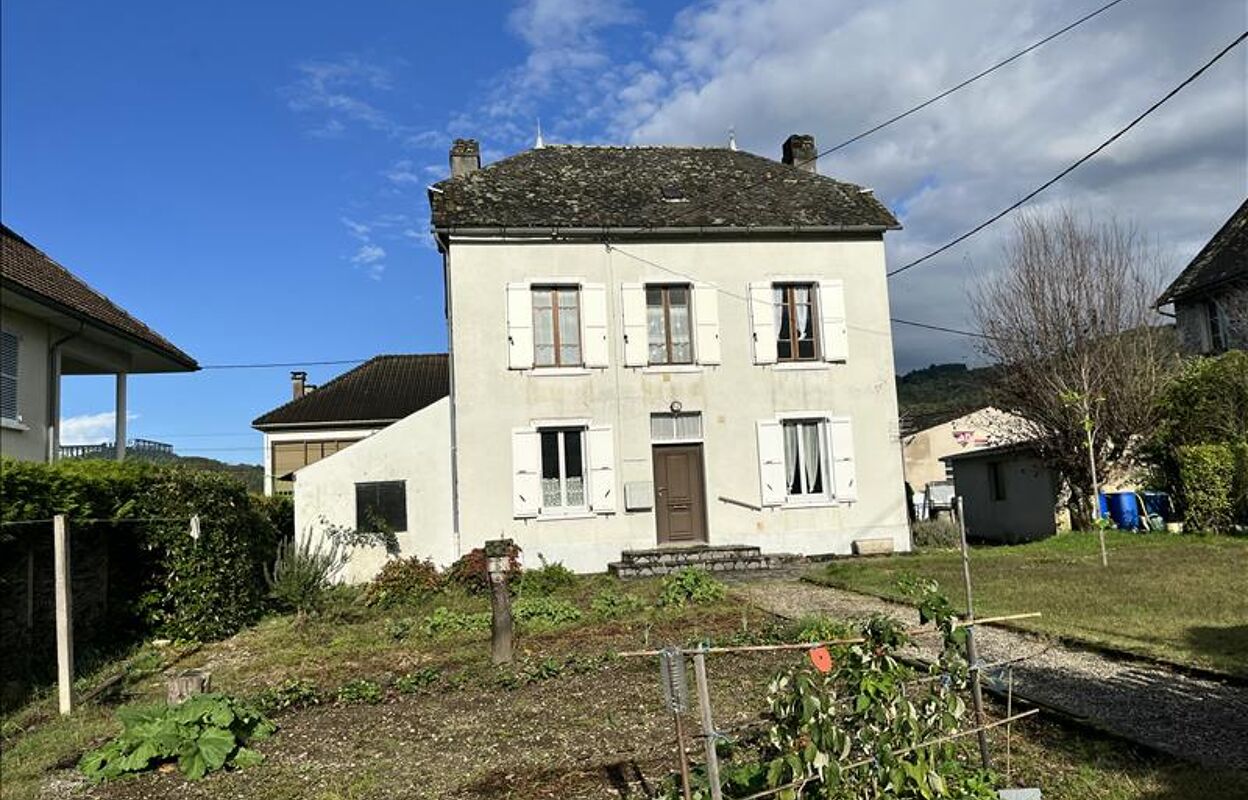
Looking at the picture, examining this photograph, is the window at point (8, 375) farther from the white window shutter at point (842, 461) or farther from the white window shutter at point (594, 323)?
the white window shutter at point (842, 461)

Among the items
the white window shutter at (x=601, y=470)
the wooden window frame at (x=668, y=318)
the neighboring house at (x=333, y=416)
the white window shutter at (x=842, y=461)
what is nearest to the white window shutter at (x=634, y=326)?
the wooden window frame at (x=668, y=318)

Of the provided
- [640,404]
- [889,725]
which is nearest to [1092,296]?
[640,404]

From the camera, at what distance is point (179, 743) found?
5164 mm

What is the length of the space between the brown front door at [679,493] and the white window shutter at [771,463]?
1.14 m

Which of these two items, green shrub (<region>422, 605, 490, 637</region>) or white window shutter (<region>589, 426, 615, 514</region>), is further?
white window shutter (<region>589, 426, 615, 514</region>)

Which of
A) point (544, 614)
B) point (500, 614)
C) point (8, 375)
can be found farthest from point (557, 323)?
point (500, 614)

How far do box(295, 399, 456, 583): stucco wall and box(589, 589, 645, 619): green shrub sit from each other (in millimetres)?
5293

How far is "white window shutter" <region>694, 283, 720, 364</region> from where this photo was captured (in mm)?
15594

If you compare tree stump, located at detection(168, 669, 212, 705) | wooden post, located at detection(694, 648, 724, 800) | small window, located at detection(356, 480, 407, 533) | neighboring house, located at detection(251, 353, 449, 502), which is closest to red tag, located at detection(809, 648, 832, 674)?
wooden post, located at detection(694, 648, 724, 800)

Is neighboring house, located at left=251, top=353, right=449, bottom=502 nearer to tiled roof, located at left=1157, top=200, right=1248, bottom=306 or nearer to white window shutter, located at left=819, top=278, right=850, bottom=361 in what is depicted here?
white window shutter, located at left=819, top=278, right=850, bottom=361

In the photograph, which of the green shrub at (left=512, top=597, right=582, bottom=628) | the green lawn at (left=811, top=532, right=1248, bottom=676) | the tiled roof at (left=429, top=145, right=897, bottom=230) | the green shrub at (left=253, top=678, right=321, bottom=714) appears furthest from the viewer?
the tiled roof at (left=429, top=145, right=897, bottom=230)

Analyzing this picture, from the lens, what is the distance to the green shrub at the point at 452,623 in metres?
9.48

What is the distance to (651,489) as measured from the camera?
49.5 ft

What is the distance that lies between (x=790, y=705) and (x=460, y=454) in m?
12.0
